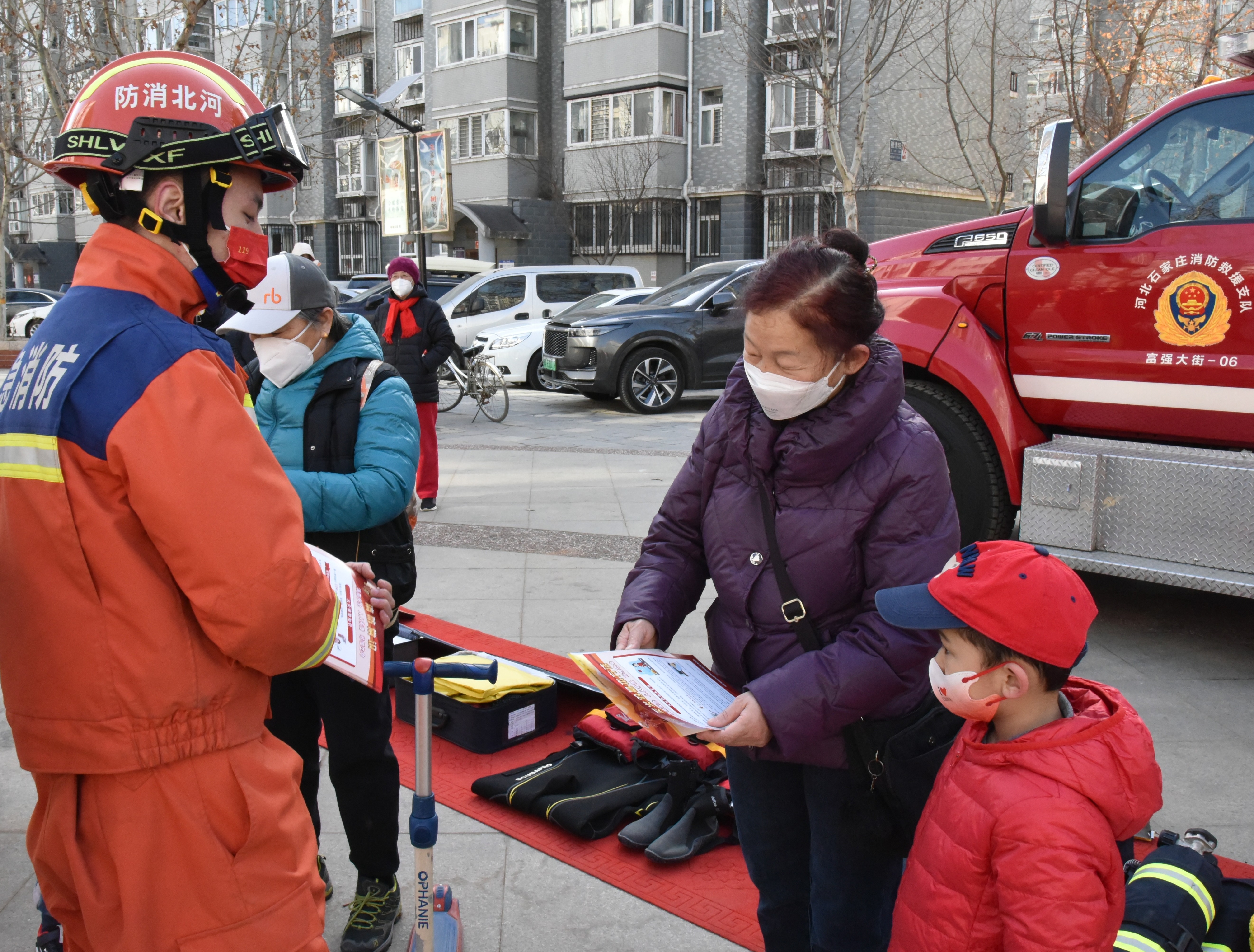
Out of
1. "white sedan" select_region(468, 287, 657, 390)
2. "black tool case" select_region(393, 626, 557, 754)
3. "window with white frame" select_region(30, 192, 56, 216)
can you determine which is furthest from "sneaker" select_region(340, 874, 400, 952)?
"window with white frame" select_region(30, 192, 56, 216)

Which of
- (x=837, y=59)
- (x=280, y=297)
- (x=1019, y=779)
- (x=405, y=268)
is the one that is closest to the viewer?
(x=1019, y=779)

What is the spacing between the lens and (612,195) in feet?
110

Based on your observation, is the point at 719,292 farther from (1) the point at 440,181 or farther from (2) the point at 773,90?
(2) the point at 773,90

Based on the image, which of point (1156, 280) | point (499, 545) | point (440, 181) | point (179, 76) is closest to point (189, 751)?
point (179, 76)

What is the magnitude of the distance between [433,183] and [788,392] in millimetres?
15941

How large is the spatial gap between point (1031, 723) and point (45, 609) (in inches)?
69.1

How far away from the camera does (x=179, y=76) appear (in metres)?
1.88

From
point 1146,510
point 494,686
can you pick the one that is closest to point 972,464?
point 1146,510

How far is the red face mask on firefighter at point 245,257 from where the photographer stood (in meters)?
1.89

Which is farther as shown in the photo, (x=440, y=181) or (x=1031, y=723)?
(x=440, y=181)

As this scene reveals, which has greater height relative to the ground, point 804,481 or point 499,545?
point 804,481

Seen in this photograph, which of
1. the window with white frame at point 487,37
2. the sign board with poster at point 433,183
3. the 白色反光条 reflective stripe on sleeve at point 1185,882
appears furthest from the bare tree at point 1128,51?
the window with white frame at point 487,37

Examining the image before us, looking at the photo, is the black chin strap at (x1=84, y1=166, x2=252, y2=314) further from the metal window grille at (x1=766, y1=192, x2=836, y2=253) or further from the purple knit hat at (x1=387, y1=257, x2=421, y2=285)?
the metal window grille at (x1=766, y1=192, x2=836, y2=253)

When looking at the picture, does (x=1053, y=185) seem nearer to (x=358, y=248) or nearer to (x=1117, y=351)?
(x=1117, y=351)
